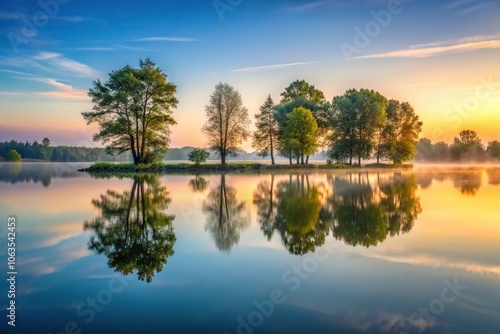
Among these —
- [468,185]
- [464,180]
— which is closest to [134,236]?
[468,185]

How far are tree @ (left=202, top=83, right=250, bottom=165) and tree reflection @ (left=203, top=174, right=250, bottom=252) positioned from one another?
4485cm

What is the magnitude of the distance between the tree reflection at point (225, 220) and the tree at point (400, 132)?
60572 millimetres

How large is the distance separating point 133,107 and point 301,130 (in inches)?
1120

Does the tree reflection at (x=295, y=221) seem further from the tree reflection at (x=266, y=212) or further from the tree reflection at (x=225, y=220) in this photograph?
the tree reflection at (x=225, y=220)

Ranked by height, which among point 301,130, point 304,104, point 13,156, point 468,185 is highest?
point 304,104

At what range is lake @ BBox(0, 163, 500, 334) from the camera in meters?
5.43

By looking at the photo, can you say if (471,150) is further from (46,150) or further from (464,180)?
(46,150)

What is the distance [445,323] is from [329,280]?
2296 millimetres

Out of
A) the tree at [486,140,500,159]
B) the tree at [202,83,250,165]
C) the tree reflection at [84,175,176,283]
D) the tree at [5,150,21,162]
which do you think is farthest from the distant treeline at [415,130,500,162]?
the tree at [5,150,21,162]

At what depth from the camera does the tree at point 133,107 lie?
56500 millimetres

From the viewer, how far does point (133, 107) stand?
56.4 metres

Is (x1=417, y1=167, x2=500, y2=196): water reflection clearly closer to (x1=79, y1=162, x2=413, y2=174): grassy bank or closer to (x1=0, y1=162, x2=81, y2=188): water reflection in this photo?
(x1=79, y1=162, x2=413, y2=174): grassy bank

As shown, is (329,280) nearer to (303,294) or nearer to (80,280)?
(303,294)

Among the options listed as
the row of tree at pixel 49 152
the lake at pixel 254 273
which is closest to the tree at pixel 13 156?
the row of tree at pixel 49 152
